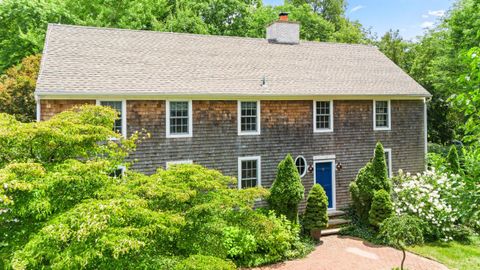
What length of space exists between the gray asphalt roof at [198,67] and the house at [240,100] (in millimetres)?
47

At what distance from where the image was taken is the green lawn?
11.7 meters

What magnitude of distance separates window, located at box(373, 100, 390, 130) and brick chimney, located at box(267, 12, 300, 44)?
560cm

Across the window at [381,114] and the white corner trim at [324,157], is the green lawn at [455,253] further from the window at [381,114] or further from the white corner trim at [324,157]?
the window at [381,114]

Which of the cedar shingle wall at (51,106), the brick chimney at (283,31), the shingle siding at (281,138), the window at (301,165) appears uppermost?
the brick chimney at (283,31)

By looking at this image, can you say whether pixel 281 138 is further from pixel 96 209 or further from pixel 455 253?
pixel 96 209

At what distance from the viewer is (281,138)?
15.2 metres

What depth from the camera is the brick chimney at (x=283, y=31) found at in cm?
1959

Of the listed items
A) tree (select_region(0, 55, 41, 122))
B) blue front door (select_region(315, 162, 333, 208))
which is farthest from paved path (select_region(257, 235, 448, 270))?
tree (select_region(0, 55, 41, 122))

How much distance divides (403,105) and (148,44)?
12.1 m

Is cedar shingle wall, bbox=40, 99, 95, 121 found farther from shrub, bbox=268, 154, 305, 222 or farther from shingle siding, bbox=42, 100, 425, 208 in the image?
shrub, bbox=268, 154, 305, 222

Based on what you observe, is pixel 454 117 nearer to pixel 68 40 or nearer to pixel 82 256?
pixel 68 40

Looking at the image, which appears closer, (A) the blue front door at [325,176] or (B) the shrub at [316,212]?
(B) the shrub at [316,212]

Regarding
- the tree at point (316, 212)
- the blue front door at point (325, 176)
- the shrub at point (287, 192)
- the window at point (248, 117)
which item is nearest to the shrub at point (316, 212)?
the tree at point (316, 212)

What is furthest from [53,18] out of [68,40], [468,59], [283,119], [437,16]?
[437,16]
